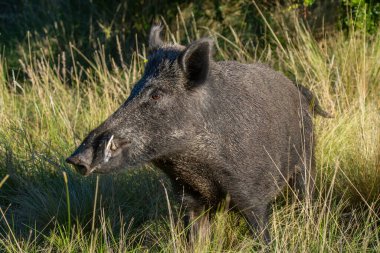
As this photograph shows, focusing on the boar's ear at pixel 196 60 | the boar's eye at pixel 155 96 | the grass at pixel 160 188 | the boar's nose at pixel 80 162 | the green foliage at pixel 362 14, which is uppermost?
the boar's ear at pixel 196 60

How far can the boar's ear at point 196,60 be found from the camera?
13.9ft

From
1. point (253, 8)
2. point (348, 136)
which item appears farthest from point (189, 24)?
point (348, 136)

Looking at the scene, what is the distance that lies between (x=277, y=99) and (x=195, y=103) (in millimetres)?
969

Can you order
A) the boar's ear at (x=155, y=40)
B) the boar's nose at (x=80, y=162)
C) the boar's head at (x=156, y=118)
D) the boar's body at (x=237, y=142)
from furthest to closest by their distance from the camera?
1. the boar's ear at (x=155, y=40)
2. the boar's body at (x=237, y=142)
3. the boar's head at (x=156, y=118)
4. the boar's nose at (x=80, y=162)

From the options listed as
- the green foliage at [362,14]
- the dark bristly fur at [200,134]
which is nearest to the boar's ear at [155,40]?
the dark bristly fur at [200,134]

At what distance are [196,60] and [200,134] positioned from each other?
0.44 meters

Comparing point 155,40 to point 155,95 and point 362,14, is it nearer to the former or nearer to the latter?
point 155,95

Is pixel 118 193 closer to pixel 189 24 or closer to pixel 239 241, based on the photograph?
pixel 239 241

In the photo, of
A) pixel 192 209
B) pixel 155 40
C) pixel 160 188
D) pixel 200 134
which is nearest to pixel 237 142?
pixel 200 134

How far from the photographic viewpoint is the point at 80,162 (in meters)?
3.82

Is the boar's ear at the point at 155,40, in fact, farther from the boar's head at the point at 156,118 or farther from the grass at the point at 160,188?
the grass at the point at 160,188

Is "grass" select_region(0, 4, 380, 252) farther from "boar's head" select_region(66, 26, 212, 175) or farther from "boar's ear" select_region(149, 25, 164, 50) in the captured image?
"boar's ear" select_region(149, 25, 164, 50)

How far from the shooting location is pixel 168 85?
4.30 metres

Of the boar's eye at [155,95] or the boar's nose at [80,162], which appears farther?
the boar's eye at [155,95]
